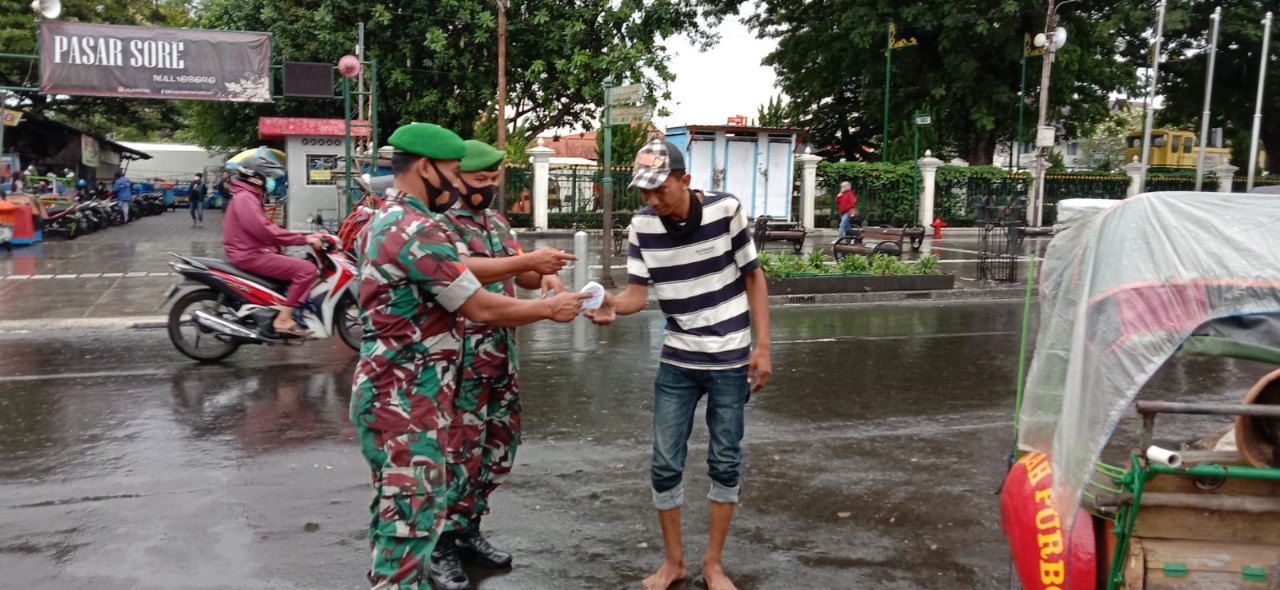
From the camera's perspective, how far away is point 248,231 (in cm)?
788

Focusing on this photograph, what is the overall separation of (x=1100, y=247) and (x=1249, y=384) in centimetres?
633

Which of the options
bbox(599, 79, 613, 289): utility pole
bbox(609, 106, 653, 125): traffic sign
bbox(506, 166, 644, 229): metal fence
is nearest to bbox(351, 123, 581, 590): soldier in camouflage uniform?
bbox(609, 106, 653, 125): traffic sign

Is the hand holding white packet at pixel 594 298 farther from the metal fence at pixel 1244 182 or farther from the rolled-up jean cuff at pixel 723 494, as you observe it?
the metal fence at pixel 1244 182

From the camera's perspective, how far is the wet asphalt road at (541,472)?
4148 mm

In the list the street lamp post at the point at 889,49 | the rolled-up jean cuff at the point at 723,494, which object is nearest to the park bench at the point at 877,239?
the street lamp post at the point at 889,49

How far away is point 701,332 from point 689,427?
0.42m

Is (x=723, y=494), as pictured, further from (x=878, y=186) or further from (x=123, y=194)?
(x=123, y=194)

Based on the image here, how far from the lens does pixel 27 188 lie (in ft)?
74.9

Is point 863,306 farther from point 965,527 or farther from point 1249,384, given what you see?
point 965,527

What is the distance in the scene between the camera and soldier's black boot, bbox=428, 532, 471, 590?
3.94 metres

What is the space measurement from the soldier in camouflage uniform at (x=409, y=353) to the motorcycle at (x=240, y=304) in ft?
16.6

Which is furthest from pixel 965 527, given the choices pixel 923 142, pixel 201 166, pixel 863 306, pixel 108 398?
pixel 201 166

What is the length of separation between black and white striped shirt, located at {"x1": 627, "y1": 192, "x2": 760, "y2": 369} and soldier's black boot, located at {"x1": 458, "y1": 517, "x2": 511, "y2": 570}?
1.16m

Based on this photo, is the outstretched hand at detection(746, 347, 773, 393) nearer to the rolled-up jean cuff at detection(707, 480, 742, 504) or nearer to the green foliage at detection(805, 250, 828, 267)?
the rolled-up jean cuff at detection(707, 480, 742, 504)
